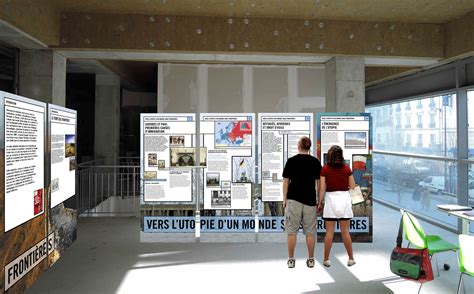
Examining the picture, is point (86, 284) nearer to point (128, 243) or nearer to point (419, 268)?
point (128, 243)

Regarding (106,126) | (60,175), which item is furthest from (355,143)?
(106,126)

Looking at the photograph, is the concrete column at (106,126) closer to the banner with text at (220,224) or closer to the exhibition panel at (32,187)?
the banner with text at (220,224)

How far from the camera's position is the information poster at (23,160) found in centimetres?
252

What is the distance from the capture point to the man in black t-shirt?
184 inches

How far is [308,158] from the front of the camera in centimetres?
473

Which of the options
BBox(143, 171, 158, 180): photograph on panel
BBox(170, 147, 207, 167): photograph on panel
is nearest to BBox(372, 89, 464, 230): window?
BBox(170, 147, 207, 167): photograph on panel

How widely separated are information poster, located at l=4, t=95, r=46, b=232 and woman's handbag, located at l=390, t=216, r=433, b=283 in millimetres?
3395

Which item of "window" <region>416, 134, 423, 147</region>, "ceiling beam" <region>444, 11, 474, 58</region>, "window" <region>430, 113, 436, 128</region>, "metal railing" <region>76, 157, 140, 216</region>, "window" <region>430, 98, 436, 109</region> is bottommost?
"metal railing" <region>76, 157, 140, 216</region>

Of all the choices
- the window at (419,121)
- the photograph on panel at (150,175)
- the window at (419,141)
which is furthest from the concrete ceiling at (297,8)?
the window at (419,141)

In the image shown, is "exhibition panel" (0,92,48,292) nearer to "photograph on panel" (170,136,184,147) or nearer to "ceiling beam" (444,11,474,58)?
"photograph on panel" (170,136,184,147)

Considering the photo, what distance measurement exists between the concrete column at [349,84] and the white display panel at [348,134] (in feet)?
2.04

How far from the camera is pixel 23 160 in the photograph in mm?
2777

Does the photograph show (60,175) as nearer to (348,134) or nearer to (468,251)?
(468,251)

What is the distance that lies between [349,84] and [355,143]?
3.81ft
